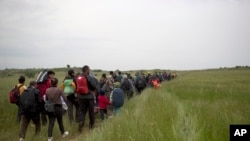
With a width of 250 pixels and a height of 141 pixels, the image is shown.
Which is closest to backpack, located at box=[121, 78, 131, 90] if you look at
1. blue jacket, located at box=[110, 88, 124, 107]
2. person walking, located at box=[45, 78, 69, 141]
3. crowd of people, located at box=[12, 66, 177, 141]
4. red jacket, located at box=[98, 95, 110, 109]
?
crowd of people, located at box=[12, 66, 177, 141]

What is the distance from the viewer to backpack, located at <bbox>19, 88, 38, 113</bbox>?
31.1ft

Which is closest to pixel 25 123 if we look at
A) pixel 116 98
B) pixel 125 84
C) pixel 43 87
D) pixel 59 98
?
pixel 59 98

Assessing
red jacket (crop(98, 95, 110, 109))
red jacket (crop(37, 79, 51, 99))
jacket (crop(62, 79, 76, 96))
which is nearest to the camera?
red jacket (crop(37, 79, 51, 99))

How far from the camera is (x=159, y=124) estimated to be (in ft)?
25.0

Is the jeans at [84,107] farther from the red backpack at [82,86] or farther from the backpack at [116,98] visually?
the backpack at [116,98]

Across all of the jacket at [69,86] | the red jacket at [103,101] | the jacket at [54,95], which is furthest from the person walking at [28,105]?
the red jacket at [103,101]

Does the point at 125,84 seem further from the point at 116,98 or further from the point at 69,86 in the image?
the point at 69,86

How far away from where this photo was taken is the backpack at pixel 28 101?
949 cm

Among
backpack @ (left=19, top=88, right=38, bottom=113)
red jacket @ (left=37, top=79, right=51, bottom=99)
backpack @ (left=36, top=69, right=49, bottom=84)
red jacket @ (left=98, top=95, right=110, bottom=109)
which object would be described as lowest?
red jacket @ (left=98, top=95, right=110, bottom=109)

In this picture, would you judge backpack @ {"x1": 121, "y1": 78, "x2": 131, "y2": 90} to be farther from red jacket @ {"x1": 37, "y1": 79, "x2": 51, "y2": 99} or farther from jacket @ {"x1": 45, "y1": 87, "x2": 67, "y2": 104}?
jacket @ {"x1": 45, "y1": 87, "x2": 67, "y2": 104}

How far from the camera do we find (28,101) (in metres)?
9.49

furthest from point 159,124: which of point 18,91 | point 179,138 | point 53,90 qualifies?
point 18,91

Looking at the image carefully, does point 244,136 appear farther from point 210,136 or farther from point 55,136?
point 55,136

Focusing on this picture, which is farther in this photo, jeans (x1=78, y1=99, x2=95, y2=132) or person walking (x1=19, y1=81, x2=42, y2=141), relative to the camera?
jeans (x1=78, y1=99, x2=95, y2=132)
